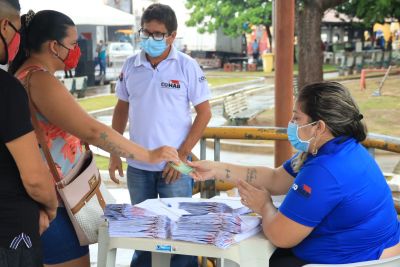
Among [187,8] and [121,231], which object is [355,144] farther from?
[187,8]

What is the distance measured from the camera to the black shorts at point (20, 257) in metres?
2.21

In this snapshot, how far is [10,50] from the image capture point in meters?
2.37

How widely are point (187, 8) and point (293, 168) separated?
33.9m

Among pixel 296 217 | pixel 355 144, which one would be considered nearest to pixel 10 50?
pixel 296 217

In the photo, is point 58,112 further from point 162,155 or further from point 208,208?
point 208,208

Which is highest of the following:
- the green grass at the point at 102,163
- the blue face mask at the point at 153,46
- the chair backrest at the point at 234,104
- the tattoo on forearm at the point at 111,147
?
the blue face mask at the point at 153,46

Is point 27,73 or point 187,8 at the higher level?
point 187,8

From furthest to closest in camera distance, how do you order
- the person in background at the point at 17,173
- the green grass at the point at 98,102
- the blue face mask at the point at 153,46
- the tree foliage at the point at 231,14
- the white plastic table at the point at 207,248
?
the tree foliage at the point at 231,14 < the green grass at the point at 98,102 < the blue face mask at the point at 153,46 < the white plastic table at the point at 207,248 < the person in background at the point at 17,173

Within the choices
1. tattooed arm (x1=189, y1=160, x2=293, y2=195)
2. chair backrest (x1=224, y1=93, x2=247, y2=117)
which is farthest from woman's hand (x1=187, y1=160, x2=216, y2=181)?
chair backrest (x1=224, y1=93, x2=247, y2=117)

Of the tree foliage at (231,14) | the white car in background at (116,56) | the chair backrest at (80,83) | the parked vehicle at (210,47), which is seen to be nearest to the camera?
the chair backrest at (80,83)

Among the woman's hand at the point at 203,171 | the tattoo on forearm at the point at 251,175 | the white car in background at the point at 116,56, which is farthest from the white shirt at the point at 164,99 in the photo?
the white car in background at the point at 116,56

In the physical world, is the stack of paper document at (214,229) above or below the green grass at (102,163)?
above

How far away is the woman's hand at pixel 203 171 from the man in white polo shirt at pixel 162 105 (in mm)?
344

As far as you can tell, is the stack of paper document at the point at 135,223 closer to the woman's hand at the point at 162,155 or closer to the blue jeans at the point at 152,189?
the woman's hand at the point at 162,155
